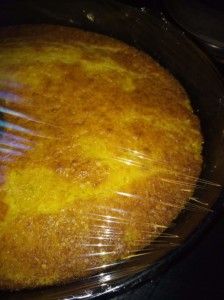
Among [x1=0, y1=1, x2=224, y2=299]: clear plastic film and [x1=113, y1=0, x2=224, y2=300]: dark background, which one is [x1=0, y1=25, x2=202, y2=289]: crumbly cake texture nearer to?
[x1=0, y1=1, x2=224, y2=299]: clear plastic film

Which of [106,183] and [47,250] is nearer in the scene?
[47,250]

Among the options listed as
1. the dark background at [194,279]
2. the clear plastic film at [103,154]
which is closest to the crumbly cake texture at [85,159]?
the clear plastic film at [103,154]

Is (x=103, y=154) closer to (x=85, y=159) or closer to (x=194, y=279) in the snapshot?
(x=85, y=159)

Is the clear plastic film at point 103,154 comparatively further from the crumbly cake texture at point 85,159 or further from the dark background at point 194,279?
the dark background at point 194,279

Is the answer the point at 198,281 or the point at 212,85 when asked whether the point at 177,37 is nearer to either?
the point at 212,85

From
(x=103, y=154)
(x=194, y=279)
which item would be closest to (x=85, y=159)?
(x=103, y=154)

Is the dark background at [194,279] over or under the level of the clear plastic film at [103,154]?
under

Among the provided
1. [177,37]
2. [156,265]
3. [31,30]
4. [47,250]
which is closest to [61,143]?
[47,250]

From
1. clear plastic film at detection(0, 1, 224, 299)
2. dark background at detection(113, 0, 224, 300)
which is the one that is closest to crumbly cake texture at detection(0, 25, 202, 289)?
clear plastic film at detection(0, 1, 224, 299)

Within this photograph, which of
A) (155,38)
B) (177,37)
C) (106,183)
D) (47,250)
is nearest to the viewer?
(47,250)
